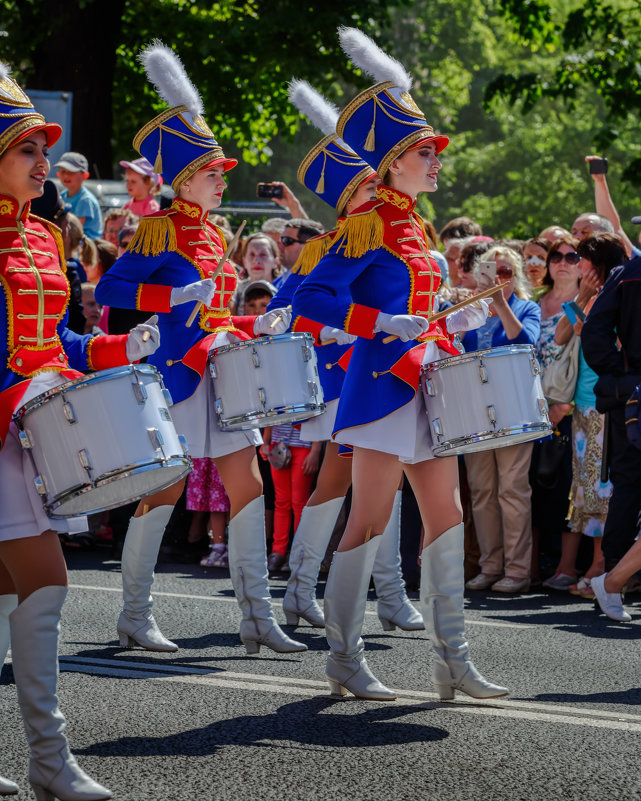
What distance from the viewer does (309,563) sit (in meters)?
7.19

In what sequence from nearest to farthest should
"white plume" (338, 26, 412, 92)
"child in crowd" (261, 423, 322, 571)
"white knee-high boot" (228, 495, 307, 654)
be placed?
"white plume" (338, 26, 412, 92) < "white knee-high boot" (228, 495, 307, 654) < "child in crowd" (261, 423, 322, 571)

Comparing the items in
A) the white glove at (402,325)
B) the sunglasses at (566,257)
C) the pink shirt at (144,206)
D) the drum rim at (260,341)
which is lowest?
the white glove at (402,325)

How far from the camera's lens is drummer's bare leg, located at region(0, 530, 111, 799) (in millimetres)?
3949

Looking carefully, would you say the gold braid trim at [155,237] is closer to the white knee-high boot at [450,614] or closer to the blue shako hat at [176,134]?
the blue shako hat at [176,134]

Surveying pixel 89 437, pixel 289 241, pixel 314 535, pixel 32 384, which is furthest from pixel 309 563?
pixel 289 241

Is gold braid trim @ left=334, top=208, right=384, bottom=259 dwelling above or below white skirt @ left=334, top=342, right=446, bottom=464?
above

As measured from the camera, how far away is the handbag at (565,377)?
8.92 meters

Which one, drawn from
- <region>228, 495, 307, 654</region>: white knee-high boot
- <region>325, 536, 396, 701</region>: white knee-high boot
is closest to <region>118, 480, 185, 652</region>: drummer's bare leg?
<region>228, 495, 307, 654</region>: white knee-high boot

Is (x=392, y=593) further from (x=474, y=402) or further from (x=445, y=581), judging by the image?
(x=474, y=402)

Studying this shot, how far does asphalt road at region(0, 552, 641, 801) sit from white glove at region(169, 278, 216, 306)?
162 cm

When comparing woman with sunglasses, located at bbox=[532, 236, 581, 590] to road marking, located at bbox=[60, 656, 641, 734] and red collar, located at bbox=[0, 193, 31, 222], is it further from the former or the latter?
red collar, located at bbox=[0, 193, 31, 222]

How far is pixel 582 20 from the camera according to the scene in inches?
728

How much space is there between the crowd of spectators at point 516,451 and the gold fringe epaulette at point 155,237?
6.94 ft

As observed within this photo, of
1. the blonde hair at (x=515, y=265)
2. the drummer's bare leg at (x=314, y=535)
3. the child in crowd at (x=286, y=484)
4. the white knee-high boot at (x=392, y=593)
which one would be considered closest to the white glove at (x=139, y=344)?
the drummer's bare leg at (x=314, y=535)
